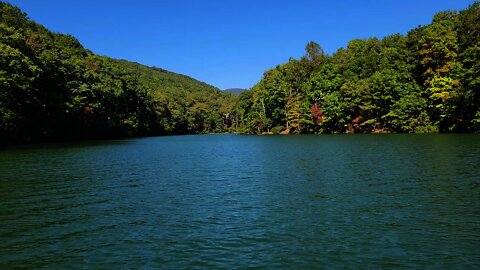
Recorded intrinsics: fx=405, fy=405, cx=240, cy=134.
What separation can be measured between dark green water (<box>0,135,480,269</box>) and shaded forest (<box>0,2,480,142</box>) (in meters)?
44.4

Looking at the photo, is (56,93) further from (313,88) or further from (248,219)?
(248,219)

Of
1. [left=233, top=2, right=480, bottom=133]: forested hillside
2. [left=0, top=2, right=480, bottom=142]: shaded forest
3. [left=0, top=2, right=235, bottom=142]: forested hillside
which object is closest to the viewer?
[left=0, top=2, right=235, bottom=142]: forested hillside

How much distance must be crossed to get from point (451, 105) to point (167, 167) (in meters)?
58.5

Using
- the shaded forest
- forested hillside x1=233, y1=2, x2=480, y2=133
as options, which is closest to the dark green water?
the shaded forest

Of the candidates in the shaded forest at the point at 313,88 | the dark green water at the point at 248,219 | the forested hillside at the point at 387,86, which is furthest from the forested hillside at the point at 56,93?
the forested hillside at the point at 387,86

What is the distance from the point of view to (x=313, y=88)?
11406cm

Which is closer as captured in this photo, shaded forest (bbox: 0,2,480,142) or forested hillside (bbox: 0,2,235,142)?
forested hillside (bbox: 0,2,235,142)

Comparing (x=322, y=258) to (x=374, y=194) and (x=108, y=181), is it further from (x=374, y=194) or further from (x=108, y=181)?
(x=108, y=181)

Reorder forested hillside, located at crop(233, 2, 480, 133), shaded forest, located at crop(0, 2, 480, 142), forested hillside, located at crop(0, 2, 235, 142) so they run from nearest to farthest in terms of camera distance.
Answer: forested hillside, located at crop(0, 2, 235, 142) → shaded forest, located at crop(0, 2, 480, 142) → forested hillside, located at crop(233, 2, 480, 133)

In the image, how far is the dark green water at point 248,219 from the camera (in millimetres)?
11289

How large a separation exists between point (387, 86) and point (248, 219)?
8211 cm

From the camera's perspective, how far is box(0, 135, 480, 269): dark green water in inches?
444

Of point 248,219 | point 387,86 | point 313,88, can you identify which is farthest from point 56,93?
point 248,219

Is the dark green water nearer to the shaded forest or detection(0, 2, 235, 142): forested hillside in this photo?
detection(0, 2, 235, 142): forested hillside
